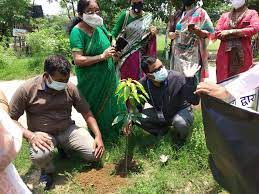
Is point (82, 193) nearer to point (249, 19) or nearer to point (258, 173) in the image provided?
point (258, 173)

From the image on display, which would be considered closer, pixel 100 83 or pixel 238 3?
pixel 100 83

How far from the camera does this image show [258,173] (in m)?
2.17

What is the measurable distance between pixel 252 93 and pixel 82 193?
1829 mm

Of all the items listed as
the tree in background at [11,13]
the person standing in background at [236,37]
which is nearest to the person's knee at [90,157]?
the person standing in background at [236,37]

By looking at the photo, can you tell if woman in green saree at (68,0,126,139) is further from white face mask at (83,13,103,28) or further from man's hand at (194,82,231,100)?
man's hand at (194,82,231,100)

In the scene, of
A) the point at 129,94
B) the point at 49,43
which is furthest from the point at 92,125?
the point at 49,43

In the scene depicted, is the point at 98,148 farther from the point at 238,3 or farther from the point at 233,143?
the point at 238,3

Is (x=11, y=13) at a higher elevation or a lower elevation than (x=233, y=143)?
higher

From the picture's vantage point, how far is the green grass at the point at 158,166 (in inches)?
139

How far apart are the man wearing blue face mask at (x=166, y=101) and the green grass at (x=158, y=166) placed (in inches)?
4.8

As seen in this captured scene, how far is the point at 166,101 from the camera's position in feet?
13.9

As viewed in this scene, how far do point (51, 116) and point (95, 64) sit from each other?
2.49 ft

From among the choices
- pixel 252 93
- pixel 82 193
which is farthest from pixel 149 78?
pixel 252 93

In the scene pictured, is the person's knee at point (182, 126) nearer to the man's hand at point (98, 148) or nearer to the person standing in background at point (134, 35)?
the man's hand at point (98, 148)
